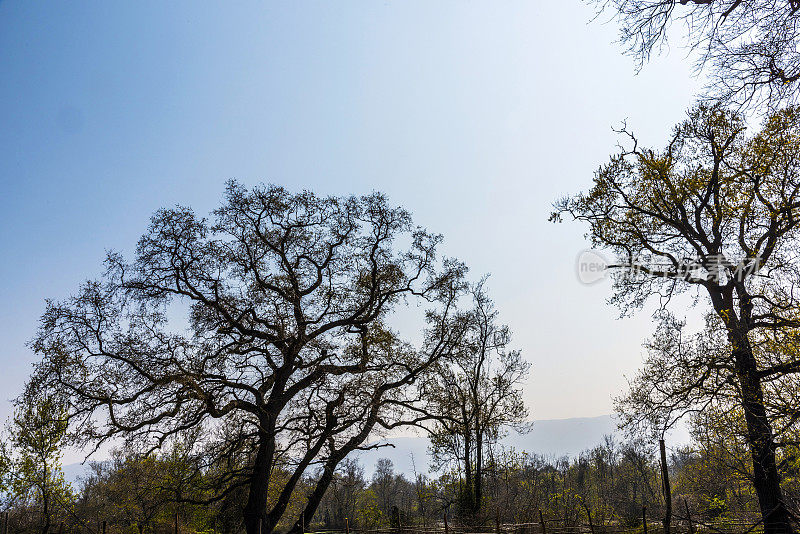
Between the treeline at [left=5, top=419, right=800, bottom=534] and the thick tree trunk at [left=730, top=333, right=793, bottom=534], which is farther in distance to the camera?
the treeline at [left=5, top=419, right=800, bottom=534]

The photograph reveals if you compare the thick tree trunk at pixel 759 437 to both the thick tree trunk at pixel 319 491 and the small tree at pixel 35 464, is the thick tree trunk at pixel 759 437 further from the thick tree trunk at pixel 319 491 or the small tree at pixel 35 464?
the small tree at pixel 35 464

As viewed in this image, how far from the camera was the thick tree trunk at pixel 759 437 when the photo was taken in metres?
7.68

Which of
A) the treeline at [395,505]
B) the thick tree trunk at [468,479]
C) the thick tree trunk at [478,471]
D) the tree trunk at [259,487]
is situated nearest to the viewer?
the treeline at [395,505]

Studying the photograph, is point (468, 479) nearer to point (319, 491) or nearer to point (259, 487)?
point (319, 491)

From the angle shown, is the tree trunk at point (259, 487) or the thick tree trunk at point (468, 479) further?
the thick tree trunk at point (468, 479)

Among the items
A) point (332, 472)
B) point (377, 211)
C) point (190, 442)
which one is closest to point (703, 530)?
point (332, 472)

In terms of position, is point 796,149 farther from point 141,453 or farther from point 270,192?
point 141,453

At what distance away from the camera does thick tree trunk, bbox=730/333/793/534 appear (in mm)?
7684

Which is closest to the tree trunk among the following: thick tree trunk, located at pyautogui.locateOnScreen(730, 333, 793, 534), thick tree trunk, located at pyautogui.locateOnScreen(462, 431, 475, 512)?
thick tree trunk, located at pyautogui.locateOnScreen(462, 431, 475, 512)

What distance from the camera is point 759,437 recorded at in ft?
25.3

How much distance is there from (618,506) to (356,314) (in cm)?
3003

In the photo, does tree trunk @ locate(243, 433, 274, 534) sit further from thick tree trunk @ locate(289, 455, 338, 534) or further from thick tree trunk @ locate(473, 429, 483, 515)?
thick tree trunk @ locate(473, 429, 483, 515)

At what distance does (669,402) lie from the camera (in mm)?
9797

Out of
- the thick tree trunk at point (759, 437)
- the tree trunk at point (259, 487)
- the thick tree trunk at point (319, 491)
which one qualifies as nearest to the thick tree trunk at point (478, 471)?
the thick tree trunk at point (319, 491)
